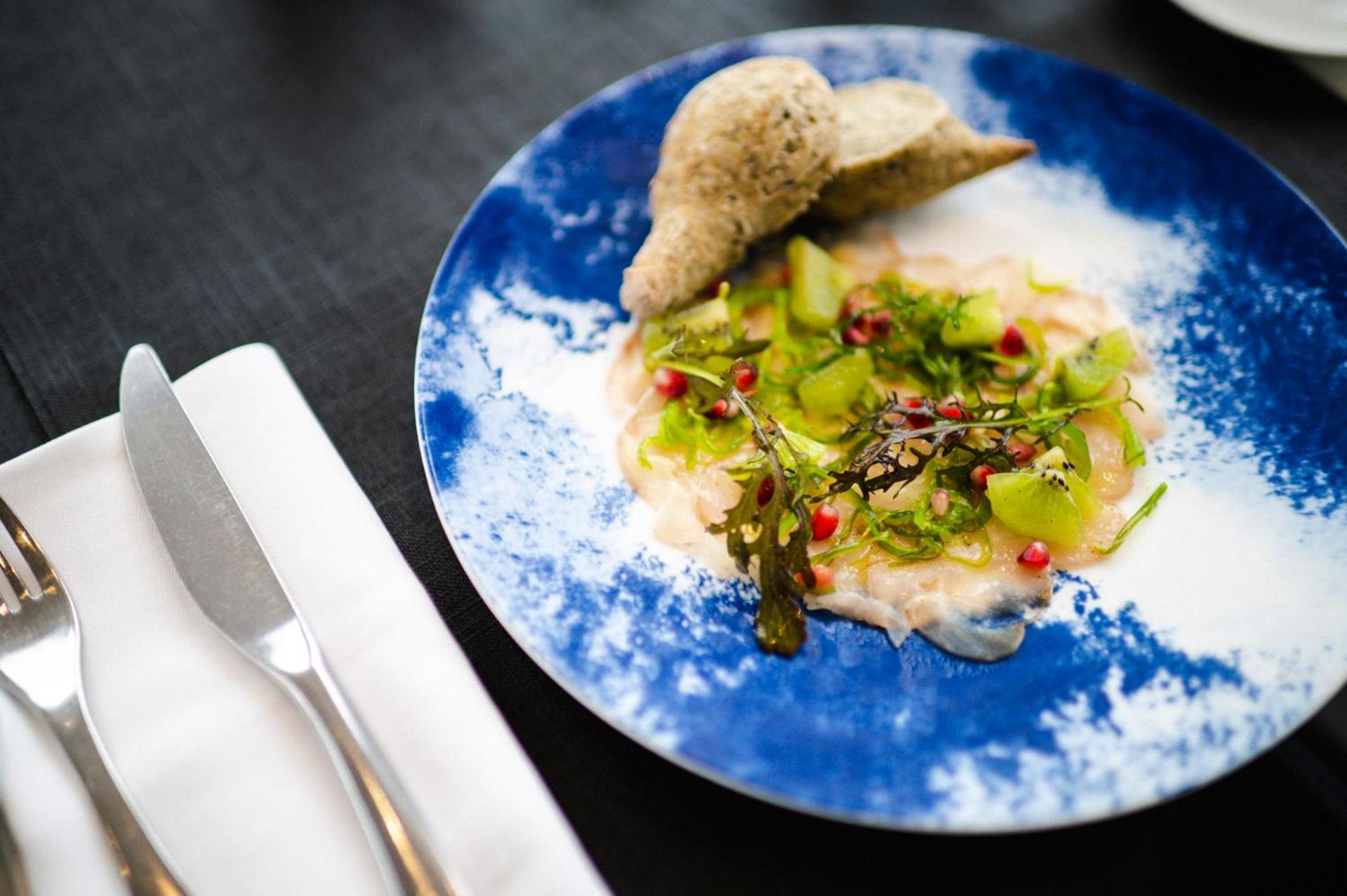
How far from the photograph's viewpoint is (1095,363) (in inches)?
75.5

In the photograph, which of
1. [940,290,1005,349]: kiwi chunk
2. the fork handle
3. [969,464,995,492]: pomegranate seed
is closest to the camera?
the fork handle

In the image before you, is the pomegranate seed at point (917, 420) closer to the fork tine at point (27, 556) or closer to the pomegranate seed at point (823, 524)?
the pomegranate seed at point (823, 524)

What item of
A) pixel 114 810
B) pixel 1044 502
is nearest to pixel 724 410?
pixel 1044 502

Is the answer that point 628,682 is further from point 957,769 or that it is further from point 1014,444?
point 1014,444

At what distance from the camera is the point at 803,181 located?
204cm

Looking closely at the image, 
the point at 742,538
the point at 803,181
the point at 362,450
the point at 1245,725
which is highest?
the point at 803,181

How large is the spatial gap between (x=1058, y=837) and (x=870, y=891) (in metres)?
0.31

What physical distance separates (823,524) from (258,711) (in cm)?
99

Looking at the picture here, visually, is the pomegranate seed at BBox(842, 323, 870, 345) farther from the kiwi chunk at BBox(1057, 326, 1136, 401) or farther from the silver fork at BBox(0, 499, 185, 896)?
the silver fork at BBox(0, 499, 185, 896)

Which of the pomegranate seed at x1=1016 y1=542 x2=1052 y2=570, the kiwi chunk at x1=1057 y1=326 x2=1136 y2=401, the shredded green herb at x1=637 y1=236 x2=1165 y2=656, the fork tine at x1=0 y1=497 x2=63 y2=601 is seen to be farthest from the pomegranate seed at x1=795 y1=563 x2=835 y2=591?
the fork tine at x1=0 y1=497 x2=63 y2=601

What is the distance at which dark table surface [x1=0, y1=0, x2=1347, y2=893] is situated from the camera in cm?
143

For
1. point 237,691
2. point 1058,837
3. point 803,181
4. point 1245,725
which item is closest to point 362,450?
point 237,691

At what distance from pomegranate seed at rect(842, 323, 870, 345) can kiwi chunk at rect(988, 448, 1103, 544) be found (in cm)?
45

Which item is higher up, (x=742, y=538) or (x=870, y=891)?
(x=742, y=538)
